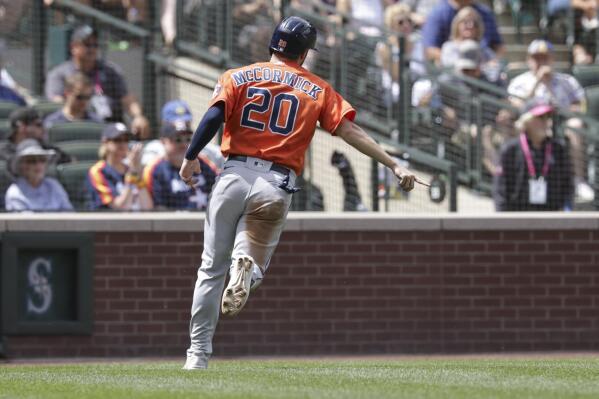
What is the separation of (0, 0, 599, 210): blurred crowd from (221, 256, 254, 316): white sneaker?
427 cm

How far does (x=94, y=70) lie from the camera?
13633 millimetres

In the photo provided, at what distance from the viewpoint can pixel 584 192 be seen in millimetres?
13297

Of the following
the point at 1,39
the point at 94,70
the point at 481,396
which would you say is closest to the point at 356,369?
the point at 481,396

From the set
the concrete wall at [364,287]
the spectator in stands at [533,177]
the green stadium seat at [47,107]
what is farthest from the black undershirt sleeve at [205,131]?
the green stadium seat at [47,107]

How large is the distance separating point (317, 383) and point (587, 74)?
8864 millimetres

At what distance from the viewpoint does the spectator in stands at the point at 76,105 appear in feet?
43.1

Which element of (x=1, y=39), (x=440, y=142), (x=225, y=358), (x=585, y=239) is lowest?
(x=225, y=358)

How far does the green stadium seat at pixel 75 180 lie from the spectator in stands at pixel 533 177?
368cm

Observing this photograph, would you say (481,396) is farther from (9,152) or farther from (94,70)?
(94,70)

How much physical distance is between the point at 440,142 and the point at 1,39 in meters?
4.43

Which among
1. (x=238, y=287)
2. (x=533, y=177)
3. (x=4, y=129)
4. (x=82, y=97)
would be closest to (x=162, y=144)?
(x=82, y=97)

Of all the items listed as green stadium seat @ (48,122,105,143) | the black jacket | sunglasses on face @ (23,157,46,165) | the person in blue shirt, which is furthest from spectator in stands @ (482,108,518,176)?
sunglasses on face @ (23,157,46,165)

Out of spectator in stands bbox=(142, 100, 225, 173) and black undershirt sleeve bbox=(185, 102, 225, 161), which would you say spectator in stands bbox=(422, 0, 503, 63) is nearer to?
spectator in stands bbox=(142, 100, 225, 173)

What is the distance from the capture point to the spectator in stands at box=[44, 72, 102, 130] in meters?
13.1
